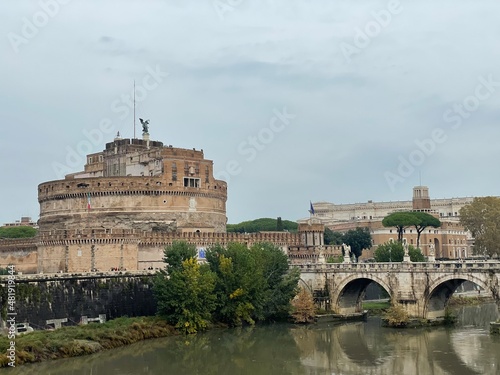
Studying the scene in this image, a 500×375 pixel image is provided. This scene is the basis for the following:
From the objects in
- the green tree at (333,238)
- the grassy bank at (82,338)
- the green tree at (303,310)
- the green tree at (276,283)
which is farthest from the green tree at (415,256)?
the grassy bank at (82,338)

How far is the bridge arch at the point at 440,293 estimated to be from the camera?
45.4 metres

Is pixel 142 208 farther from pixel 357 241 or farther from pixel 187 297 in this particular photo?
pixel 357 241

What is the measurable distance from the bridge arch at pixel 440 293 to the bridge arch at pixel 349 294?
4.32 m

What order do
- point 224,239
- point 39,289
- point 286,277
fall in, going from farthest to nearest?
point 224,239
point 286,277
point 39,289

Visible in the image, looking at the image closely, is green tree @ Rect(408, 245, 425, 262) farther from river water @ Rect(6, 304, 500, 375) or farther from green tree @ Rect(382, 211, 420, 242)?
green tree @ Rect(382, 211, 420, 242)

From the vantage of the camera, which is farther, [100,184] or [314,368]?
[100,184]

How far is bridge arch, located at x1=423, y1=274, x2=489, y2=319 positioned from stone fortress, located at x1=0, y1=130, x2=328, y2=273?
1771 cm

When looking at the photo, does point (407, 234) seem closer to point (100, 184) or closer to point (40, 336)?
point (100, 184)

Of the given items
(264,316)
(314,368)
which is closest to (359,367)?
(314,368)

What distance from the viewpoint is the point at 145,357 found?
3647 centimetres

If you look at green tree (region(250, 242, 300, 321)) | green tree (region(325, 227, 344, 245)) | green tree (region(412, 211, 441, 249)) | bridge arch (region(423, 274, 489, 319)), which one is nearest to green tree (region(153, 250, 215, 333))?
green tree (region(250, 242, 300, 321))

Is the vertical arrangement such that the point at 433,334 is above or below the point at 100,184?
below

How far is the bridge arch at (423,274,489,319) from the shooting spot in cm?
4544

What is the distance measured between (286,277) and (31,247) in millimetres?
24325
